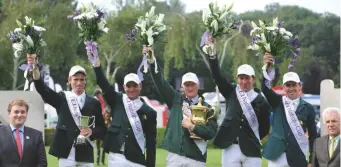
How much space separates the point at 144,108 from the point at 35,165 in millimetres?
1802

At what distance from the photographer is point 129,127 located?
9969 millimetres

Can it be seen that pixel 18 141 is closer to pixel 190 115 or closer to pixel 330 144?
pixel 190 115

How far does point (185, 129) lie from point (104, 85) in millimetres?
1145

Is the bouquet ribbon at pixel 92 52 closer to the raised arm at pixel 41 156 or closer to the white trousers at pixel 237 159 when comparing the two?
the raised arm at pixel 41 156

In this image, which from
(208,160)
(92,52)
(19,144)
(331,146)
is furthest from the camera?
(208,160)

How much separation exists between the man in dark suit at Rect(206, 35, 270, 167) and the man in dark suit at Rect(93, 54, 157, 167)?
0.86 meters

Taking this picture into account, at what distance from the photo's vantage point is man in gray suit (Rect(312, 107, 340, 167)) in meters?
8.12

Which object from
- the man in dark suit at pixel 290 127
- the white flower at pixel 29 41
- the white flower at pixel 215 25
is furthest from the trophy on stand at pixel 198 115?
the white flower at pixel 29 41

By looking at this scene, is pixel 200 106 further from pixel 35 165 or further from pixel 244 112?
pixel 35 165

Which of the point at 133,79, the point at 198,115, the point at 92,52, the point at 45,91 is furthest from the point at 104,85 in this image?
the point at 198,115

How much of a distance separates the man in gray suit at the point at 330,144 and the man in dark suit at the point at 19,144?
303 cm

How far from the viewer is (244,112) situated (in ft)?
33.2

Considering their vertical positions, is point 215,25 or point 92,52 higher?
Result: point 215,25

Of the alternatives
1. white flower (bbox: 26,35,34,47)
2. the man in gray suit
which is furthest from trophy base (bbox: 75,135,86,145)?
the man in gray suit
